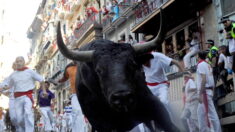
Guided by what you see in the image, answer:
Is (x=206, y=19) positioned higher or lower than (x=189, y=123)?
higher

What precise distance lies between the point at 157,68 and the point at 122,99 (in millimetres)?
3475

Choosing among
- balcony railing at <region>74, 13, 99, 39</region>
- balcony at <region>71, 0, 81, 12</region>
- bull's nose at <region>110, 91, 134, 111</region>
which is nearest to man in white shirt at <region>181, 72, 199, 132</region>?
bull's nose at <region>110, 91, 134, 111</region>

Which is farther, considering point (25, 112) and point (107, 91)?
point (25, 112)

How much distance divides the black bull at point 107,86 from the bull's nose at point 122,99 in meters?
0.29

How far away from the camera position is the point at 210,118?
27.5 feet

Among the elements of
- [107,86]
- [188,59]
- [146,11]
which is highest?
[146,11]

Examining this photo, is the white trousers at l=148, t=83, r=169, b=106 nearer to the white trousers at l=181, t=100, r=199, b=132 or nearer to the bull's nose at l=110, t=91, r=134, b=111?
the white trousers at l=181, t=100, r=199, b=132

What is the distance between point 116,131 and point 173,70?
12536 mm

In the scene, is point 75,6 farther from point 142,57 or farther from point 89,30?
point 142,57

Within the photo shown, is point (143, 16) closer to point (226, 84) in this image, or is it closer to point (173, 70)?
point (173, 70)

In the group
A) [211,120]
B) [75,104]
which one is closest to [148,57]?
[211,120]

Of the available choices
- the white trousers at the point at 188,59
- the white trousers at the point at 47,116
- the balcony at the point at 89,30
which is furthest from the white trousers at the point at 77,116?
the balcony at the point at 89,30

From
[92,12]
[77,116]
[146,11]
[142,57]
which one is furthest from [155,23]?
[142,57]

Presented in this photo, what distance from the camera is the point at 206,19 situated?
17.4 meters
